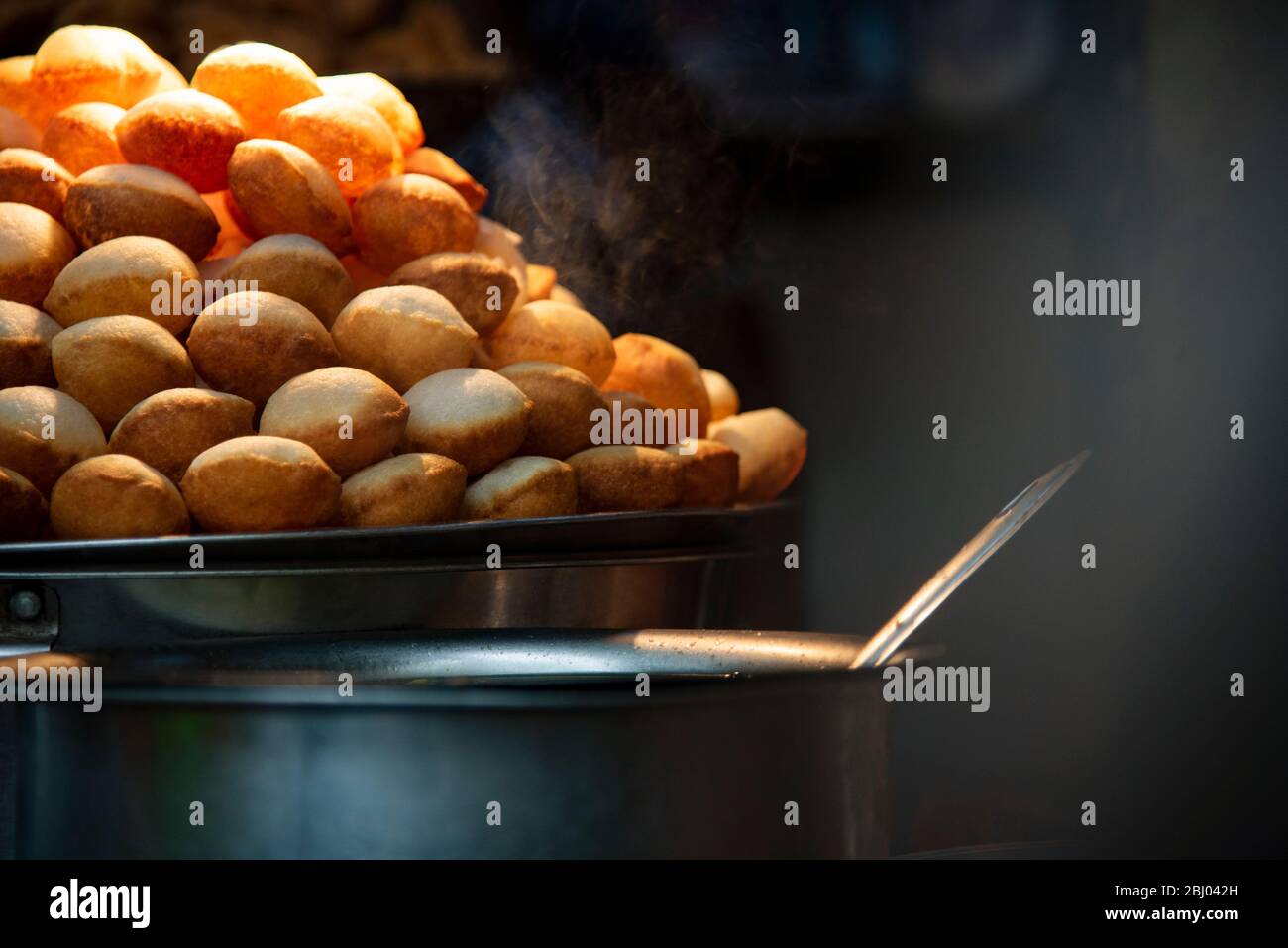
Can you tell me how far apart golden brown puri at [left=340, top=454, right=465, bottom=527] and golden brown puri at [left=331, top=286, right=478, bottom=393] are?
96 mm

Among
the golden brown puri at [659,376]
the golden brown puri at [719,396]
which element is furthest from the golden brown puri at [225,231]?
the golden brown puri at [719,396]

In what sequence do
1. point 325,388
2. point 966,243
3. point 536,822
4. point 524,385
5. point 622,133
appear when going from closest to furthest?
point 536,822 < point 325,388 < point 524,385 < point 966,243 < point 622,133

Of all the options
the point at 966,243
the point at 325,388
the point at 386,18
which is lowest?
the point at 325,388

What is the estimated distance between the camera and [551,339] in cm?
99

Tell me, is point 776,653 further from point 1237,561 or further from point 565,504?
point 1237,561

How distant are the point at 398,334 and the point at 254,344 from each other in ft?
0.33

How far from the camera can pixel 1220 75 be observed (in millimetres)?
828

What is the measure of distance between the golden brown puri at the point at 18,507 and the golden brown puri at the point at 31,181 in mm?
259

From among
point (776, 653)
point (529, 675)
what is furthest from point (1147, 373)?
point (529, 675)

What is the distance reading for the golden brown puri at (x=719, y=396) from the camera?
1181 millimetres

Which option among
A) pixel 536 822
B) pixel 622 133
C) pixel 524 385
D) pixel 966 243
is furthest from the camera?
pixel 622 133

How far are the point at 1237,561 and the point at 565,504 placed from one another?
1.49 ft

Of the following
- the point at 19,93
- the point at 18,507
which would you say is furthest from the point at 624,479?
the point at 19,93

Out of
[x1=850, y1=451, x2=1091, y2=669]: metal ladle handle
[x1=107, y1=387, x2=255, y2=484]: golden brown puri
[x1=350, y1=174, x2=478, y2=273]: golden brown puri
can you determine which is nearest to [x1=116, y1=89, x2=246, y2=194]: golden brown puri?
[x1=350, y1=174, x2=478, y2=273]: golden brown puri
